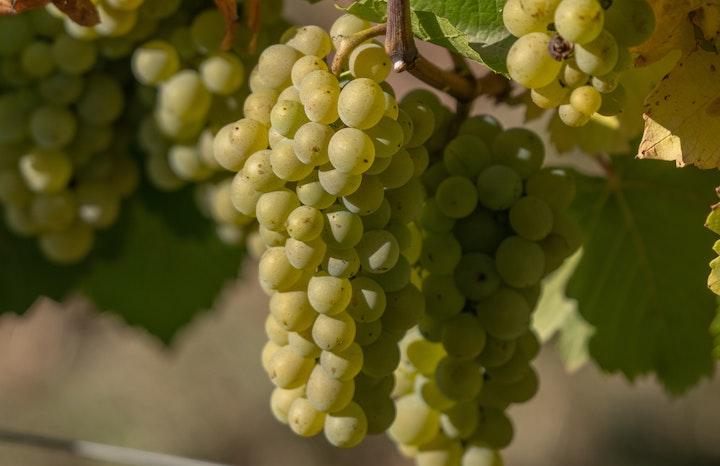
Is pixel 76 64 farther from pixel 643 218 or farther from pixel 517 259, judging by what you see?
pixel 643 218

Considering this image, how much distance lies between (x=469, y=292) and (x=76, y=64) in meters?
0.42

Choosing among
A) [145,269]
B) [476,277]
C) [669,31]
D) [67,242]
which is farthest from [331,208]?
[145,269]

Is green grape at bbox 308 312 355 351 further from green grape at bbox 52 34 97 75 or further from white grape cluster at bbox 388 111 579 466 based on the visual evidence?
green grape at bbox 52 34 97 75

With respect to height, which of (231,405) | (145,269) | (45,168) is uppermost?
(45,168)

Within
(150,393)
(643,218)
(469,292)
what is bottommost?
(150,393)

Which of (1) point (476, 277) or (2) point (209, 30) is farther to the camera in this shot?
(2) point (209, 30)

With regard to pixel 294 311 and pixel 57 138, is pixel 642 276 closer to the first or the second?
pixel 294 311

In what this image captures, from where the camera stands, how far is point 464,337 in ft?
2.08

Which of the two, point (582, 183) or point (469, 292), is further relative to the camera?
point (582, 183)

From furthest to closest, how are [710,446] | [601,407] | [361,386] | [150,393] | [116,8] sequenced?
1. [150,393]
2. [601,407]
3. [710,446]
4. [116,8]
5. [361,386]

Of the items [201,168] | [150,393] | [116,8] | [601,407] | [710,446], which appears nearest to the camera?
[116,8]

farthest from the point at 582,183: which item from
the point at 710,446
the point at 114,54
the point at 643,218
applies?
the point at 710,446

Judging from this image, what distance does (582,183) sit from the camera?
90 cm

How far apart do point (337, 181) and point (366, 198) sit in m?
0.03
